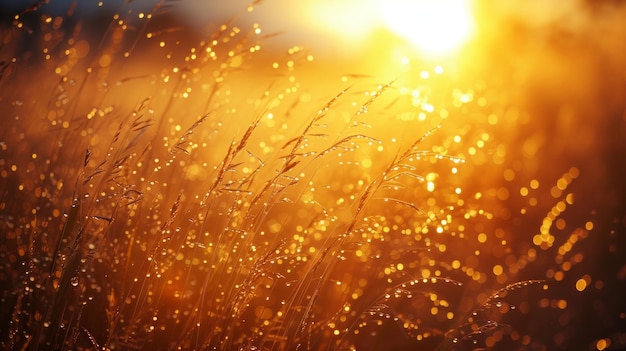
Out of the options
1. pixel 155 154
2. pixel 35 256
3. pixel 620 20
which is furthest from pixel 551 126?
pixel 35 256

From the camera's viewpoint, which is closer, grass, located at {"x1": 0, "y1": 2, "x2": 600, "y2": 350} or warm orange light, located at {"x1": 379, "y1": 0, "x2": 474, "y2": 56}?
grass, located at {"x1": 0, "y1": 2, "x2": 600, "y2": 350}

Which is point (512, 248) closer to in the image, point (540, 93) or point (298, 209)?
point (298, 209)

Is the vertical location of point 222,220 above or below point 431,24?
below

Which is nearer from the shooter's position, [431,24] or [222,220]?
[222,220]

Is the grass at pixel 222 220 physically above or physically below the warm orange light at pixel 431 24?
below

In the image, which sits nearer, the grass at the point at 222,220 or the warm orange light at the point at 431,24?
the grass at the point at 222,220
